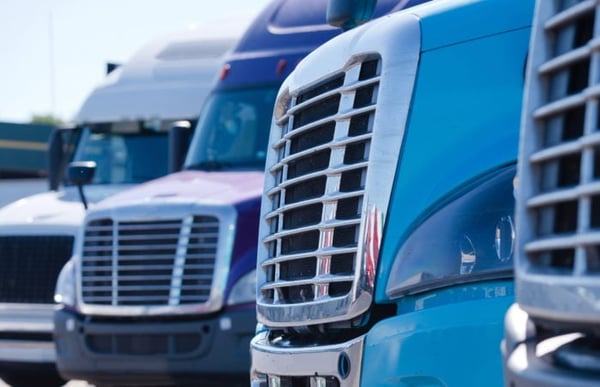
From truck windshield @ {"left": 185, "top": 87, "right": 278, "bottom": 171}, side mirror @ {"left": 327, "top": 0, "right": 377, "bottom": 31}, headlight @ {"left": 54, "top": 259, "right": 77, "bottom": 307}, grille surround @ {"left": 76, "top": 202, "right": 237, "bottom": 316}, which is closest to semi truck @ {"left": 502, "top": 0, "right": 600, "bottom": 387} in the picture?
side mirror @ {"left": 327, "top": 0, "right": 377, "bottom": 31}

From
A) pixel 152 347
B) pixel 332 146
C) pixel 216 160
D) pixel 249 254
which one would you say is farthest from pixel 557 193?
pixel 216 160

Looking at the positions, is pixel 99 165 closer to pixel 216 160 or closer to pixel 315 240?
pixel 216 160

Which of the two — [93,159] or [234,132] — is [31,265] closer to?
[93,159]

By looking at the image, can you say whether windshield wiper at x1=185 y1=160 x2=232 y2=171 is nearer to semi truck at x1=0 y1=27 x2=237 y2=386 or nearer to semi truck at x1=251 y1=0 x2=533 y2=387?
semi truck at x1=0 y1=27 x2=237 y2=386

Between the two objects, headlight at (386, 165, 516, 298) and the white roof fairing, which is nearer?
headlight at (386, 165, 516, 298)

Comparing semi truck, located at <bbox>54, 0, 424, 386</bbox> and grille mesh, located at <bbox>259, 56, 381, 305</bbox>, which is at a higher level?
grille mesh, located at <bbox>259, 56, 381, 305</bbox>

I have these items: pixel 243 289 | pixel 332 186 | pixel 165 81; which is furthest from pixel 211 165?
pixel 332 186

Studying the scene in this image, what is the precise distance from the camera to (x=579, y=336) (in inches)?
99.4

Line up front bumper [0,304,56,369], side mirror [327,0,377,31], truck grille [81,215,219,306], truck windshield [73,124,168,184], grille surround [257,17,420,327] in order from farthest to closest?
truck windshield [73,124,168,184] → front bumper [0,304,56,369] → truck grille [81,215,219,306] → side mirror [327,0,377,31] → grille surround [257,17,420,327]

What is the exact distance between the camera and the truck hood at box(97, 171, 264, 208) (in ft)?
27.6

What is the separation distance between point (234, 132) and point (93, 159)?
9.87 feet

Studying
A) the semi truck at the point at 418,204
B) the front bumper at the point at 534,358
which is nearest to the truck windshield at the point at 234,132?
the semi truck at the point at 418,204

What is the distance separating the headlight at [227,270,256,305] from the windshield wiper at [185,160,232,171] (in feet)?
5.19

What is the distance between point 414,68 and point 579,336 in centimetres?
161
